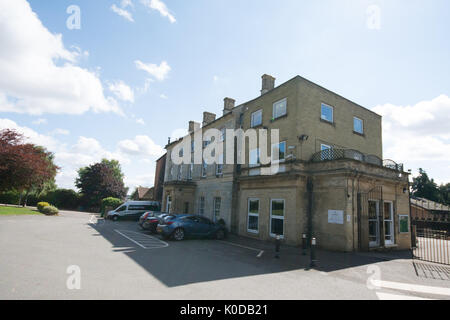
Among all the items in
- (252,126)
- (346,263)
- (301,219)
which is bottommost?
(346,263)

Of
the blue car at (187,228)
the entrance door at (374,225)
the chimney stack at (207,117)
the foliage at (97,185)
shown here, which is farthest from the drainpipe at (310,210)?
the foliage at (97,185)

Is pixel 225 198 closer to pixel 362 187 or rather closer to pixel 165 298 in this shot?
pixel 362 187

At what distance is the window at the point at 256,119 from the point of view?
17906mm

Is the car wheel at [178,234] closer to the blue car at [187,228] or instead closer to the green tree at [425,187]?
the blue car at [187,228]

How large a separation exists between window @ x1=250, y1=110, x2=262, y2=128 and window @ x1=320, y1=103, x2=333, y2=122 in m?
4.26

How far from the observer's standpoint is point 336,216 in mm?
12195

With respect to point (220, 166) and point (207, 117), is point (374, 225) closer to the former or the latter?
point (220, 166)

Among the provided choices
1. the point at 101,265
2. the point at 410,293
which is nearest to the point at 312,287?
the point at 410,293

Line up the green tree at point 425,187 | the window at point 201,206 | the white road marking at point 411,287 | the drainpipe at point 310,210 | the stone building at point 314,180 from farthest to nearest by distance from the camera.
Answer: the green tree at point 425,187 < the window at point 201,206 < the drainpipe at point 310,210 < the stone building at point 314,180 < the white road marking at point 411,287

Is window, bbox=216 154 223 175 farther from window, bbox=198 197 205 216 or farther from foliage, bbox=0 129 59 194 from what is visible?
foliage, bbox=0 129 59 194

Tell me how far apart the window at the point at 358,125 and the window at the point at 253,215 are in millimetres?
9050

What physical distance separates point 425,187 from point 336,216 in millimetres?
51880

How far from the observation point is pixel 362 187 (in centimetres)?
1273

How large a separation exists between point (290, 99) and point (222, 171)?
8101 millimetres
